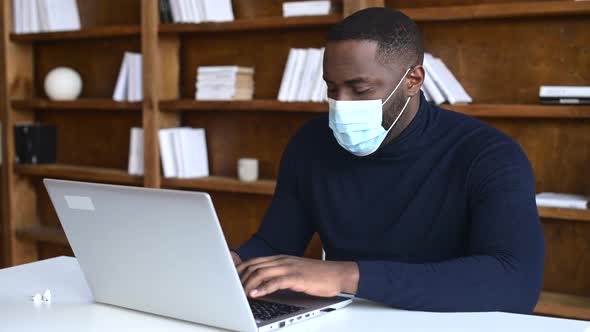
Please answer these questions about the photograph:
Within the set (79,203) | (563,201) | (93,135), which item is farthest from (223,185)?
(79,203)

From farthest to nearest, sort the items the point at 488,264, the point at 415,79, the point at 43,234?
the point at 43,234, the point at 415,79, the point at 488,264

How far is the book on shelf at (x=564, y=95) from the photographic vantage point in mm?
2777

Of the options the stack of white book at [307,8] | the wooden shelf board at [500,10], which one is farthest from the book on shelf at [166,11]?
the wooden shelf board at [500,10]

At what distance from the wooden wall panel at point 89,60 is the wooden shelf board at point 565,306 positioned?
2355 millimetres

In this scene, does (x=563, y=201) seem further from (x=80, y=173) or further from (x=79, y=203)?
(x=80, y=173)

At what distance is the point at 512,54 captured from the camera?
308 centimetres

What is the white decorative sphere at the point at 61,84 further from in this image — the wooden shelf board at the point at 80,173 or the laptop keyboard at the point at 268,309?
the laptop keyboard at the point at 268,309

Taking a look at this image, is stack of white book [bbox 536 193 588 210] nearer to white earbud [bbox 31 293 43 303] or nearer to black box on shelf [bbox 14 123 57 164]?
white earbud [bbox 31 293 43 303]

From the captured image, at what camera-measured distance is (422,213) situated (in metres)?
1.79

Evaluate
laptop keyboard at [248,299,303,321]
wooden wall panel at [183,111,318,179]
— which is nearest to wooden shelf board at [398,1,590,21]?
wooden wall panel at [183,111,318,179]

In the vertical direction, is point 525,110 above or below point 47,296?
above

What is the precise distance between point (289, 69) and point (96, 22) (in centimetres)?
139

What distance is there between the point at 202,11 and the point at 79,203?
229 cm

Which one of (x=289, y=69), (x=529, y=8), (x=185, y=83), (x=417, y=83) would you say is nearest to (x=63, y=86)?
(x=185, y=83)
